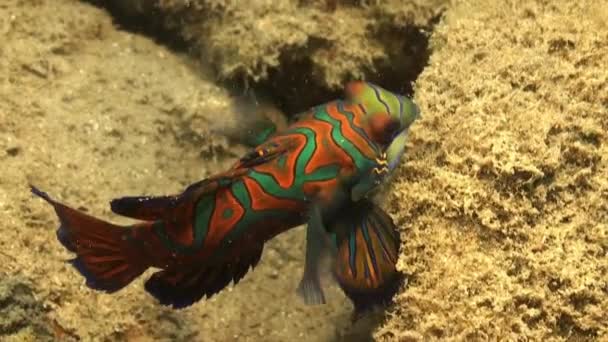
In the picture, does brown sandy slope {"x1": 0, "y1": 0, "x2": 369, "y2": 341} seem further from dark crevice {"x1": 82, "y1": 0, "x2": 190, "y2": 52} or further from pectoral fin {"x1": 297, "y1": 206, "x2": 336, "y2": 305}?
pectoral fin {"x1": 297, "y1": 206, "x2": 336, "y2": 305}

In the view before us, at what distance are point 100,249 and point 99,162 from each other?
167 centimetres

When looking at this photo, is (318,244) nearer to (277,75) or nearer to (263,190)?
(263,190)

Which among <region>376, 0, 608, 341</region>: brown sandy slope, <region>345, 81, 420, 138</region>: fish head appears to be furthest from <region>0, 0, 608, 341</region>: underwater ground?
<region>345, 81, 420, 138</region>: fish head

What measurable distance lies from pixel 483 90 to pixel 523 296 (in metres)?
1.03

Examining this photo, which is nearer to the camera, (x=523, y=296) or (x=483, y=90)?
(x=523, y=296)

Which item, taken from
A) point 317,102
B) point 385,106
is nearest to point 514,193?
point 385,106

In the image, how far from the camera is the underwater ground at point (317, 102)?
2.42 meters

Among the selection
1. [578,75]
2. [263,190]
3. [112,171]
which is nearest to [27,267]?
[112,171]

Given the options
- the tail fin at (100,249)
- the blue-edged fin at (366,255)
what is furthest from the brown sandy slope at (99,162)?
the blue-edged fin at (366,255)

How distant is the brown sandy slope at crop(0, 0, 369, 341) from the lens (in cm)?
304

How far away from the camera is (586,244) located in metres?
2.35

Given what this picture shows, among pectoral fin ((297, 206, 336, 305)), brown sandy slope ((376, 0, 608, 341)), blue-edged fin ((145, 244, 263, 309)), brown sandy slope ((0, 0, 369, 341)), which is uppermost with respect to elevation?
brown sandy slope ((376, 0, 608, 341))

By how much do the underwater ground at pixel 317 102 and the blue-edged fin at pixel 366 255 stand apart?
9 cm

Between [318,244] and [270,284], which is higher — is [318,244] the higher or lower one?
the higher one
